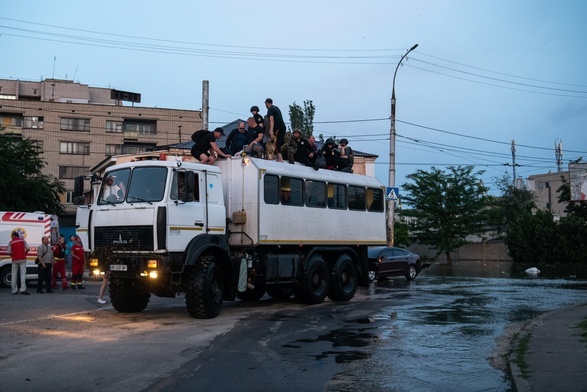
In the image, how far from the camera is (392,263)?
26719 millimetres

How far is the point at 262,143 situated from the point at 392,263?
1242cm

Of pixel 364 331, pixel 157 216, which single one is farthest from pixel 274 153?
pixel 364 331

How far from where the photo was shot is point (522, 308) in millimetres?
15758

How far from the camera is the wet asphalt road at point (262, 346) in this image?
7602mm

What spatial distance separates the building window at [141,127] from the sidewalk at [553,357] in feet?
206

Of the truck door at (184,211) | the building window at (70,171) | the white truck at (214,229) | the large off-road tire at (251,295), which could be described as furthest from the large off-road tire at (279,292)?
the building window at (70,171)

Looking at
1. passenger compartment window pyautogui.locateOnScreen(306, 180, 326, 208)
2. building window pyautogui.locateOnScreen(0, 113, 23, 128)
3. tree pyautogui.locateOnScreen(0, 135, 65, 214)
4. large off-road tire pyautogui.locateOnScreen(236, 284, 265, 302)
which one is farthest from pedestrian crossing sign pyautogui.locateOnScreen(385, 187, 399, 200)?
building window pyautogui.locateOnScreen(0, 113, 23, 128)

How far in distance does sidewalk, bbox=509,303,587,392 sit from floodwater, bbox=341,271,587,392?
0.36 metres

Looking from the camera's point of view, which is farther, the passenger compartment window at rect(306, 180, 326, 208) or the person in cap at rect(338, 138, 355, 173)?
the person in cap at rect(338, 138, 355, 173)

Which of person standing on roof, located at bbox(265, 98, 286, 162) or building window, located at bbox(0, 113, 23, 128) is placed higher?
building window, located at bbox(0, 113, 23, 128)

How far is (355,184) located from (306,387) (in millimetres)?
11549

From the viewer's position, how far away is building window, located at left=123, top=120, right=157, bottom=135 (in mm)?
71125

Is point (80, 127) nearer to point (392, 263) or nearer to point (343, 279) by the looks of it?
point (392, 263)

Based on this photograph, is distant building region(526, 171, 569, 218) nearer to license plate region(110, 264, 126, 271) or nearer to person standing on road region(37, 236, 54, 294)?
person standing on road region(37, 236, 54, 294)
